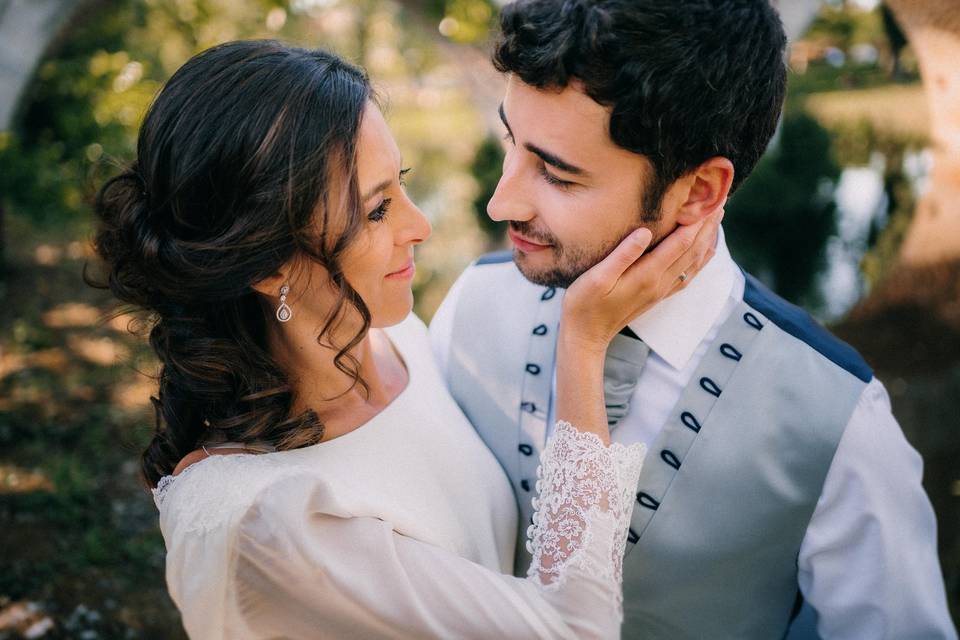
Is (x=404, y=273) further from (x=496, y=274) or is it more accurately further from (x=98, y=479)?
(x=98, y=479)

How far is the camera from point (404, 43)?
2377cm

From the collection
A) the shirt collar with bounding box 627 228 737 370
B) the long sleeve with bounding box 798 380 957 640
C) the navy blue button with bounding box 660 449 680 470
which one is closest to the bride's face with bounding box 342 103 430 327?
the shirt collar with bounding box 627 228 737 370

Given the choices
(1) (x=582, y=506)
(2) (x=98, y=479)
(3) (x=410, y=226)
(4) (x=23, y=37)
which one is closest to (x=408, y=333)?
(3) (x=410, y=226)

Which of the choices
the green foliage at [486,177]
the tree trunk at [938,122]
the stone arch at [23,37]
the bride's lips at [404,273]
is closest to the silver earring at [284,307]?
the bride's lips at [404,273]

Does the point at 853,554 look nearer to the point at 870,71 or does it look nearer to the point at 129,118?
the point at 129,118

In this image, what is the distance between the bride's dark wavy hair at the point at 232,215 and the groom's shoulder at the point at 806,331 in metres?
0.95

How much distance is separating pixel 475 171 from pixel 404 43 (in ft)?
54.3

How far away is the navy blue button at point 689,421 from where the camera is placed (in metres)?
1.62

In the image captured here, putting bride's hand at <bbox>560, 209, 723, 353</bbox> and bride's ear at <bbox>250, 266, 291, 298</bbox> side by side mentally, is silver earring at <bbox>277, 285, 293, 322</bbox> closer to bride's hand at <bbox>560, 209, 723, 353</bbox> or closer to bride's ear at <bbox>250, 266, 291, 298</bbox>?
bride's ear at <bbox>250, 266, 291, 298</bbox>

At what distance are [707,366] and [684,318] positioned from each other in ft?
0.42

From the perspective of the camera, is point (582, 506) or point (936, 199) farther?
point (936, 199)

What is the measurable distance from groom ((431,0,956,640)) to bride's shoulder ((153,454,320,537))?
0.74 meters

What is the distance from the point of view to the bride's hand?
62.3 inches

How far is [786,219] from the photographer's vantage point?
8383 mm
